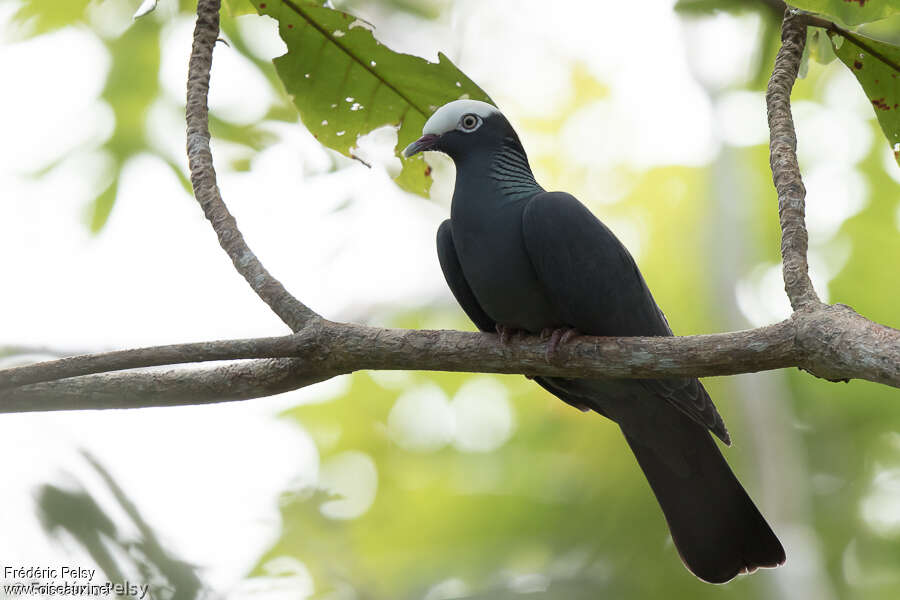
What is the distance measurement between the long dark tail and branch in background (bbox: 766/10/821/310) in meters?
1.09

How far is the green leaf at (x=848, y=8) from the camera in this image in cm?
288

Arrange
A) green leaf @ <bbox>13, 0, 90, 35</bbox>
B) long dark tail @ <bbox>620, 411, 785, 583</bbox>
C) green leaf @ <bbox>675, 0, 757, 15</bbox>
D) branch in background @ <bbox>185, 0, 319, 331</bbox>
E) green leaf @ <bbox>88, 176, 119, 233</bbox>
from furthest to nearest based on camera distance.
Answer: green leaf @ <bbox>88, 176, 119, 233</bbox>
green leaf @ <bbox>13, 0, 90, 35</bbox>
green leaf @ <bbox>675, 0, 757, 15</bbox>
long dark tail @ <bbox>620, 411, 785, 583</bbox>
branch in background @ <bbox>185, 0, 319, 331</bbox>

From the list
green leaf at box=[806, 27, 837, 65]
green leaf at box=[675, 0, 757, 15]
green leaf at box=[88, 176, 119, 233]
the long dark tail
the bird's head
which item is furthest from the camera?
green leaf at box=[88, 176, 119, 233]

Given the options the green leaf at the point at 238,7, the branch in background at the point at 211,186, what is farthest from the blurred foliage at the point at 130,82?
the branch in background at the point at 211,186

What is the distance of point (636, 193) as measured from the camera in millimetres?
10352

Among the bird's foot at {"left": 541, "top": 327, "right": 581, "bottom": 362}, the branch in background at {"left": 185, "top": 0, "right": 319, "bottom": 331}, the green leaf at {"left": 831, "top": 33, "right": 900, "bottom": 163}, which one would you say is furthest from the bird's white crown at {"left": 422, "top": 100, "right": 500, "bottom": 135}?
the green leaf at {"left": 831, "top": 33, "right": 900, "bottom": 163}

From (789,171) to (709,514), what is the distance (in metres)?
1.56

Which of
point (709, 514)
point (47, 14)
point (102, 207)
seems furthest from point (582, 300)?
point (102, 207)

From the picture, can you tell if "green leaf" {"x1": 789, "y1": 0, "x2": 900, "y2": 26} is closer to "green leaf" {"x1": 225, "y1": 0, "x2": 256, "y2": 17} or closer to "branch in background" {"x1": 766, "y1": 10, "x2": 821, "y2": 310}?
"branch in background" {"x1": 766, "y1": 10, "x2": 821, "y2": 310}

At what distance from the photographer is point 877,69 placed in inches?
141

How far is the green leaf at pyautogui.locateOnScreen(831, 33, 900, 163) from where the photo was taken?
353 cm

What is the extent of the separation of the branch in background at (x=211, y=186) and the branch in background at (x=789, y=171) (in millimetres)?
1538

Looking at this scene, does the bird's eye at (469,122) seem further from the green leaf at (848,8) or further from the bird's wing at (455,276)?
the green leaf at (848,8)

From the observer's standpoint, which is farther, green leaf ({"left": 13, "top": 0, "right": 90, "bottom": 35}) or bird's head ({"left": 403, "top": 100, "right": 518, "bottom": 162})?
green leaf ({"left": 13, "top": 0, "right": 90, "bottom": 35})
